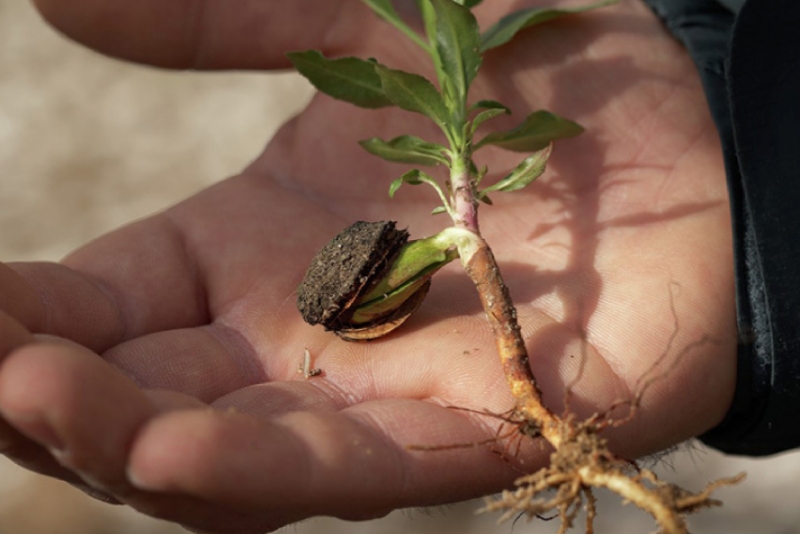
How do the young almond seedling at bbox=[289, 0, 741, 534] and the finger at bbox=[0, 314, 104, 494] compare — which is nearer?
the finger at bbox=[0, 314, 104, 494]

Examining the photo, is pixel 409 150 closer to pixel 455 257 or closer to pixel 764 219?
pixel 455 257

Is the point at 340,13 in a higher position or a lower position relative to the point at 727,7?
higher

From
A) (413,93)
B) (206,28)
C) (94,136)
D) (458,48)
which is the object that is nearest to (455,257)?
(413,93)

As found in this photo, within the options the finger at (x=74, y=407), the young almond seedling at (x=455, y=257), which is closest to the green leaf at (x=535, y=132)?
the young almond seedling at (x=455, y=257)

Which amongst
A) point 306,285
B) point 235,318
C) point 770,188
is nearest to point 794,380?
point 770,188

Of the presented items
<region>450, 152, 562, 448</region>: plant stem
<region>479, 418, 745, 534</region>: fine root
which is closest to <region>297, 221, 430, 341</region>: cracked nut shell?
<region>450, 152, 562, 448</region>: plant stem

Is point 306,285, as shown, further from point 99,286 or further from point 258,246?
point 99,286

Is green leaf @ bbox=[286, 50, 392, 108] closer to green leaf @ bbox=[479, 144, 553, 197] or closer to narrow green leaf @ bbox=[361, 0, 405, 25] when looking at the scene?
narrow green leaf @ bbox=[361, 0, 405, 25]
